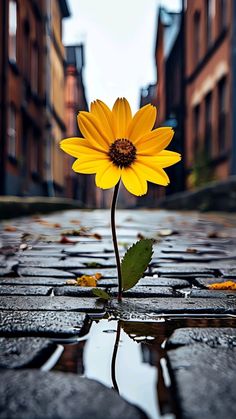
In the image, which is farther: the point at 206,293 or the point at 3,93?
the point at 3,93

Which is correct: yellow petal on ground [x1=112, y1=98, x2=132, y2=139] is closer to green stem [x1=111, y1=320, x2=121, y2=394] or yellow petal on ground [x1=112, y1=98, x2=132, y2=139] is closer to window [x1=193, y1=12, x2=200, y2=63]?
green stem [x1=111, y1=320, x2=121, y2=394]

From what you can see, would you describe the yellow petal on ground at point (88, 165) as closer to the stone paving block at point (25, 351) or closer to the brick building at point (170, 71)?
the stone paving block at point (25, 351)

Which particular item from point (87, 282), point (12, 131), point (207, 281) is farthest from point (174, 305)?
point (12, 131)

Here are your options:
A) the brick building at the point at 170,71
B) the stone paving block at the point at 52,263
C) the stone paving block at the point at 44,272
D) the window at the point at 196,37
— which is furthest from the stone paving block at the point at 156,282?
the brick building at the point at 170,71

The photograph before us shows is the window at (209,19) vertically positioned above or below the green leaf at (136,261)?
above

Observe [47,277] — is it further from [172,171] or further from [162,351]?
[172,171]

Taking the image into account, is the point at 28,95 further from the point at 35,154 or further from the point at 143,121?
the point at 143,121

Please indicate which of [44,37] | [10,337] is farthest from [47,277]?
[44,37]

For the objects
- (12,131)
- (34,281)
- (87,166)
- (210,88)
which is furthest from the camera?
(210,88)
